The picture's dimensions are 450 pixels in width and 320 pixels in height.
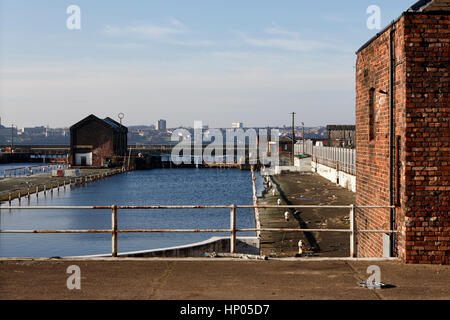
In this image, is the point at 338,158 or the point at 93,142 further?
the point at 93,142

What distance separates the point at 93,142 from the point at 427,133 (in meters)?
114

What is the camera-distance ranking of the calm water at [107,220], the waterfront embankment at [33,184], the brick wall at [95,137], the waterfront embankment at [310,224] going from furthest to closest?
the brick wall at [95,137] → the waterfront embankment at [33,184] → the calm water at [107,220] → the waterfront embankment at [310,224]

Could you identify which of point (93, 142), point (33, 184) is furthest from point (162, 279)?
point (93, 142)

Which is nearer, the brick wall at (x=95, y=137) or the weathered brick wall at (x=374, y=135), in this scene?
the weathered brick wall at (x=374, y=135)

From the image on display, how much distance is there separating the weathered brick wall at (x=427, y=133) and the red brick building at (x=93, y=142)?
11037 cm

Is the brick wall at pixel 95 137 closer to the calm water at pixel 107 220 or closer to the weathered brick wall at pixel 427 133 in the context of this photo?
the calm water at pixel 107 220

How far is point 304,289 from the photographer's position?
8.69 meters

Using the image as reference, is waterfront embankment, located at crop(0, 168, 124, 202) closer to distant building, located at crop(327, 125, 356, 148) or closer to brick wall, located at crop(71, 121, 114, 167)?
brick wall, located at crop(71, 121, 114, 167)

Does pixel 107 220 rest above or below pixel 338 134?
below

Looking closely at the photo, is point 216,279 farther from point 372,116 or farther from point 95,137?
point 95,137

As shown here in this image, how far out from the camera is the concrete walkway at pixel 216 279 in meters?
8.38

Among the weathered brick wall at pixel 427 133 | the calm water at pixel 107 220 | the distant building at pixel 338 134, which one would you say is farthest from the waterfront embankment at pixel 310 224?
the distant building at pixel 338 134

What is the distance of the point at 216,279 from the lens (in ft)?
30.7
